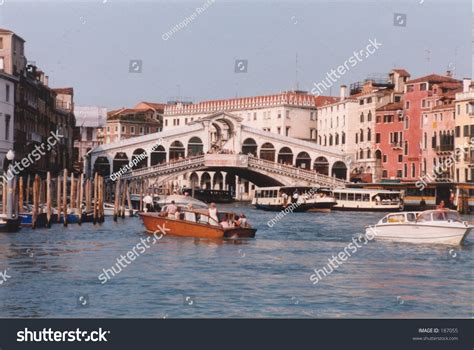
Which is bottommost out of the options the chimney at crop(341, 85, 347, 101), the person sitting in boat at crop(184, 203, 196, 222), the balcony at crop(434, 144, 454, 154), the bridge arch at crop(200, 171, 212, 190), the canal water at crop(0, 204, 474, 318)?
the canal water at crop(0, 204, 474, 318)

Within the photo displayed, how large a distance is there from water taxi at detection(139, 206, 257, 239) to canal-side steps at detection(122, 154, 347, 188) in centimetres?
2461

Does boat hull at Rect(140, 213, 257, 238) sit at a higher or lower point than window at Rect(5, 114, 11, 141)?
lower

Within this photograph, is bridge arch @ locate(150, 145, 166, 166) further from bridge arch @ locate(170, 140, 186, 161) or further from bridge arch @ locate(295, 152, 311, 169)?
bridge arch @ locate(295, 152, 311, 169)

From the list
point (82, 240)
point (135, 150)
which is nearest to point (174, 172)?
point (135, 150)

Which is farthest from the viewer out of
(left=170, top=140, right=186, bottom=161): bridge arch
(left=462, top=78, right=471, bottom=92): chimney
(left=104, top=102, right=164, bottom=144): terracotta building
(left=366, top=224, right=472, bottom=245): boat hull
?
(left=104, top=102, right=164, bottom=144): terracotta building

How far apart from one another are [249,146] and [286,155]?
5.76 ft

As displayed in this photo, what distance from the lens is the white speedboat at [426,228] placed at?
747 inches

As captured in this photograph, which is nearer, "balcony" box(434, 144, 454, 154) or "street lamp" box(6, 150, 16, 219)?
"street lamp" box(6, 150, 16, 219)

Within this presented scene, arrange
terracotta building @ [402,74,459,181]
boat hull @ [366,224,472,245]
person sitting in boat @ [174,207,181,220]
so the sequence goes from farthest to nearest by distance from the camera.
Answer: terracotta building @ [402,74,459,181], person sitting in boat @ [174,207,181,220], boat hull @ [366,224,472,245]

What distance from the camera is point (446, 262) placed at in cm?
1612

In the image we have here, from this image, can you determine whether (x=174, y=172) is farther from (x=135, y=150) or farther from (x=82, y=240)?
(x=82, y=240)

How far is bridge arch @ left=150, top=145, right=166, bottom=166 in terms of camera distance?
169ft

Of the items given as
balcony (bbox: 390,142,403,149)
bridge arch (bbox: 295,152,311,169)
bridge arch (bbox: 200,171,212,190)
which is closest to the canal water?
balcony (bbox: 390,142,403,149)

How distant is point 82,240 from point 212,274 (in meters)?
6.24
